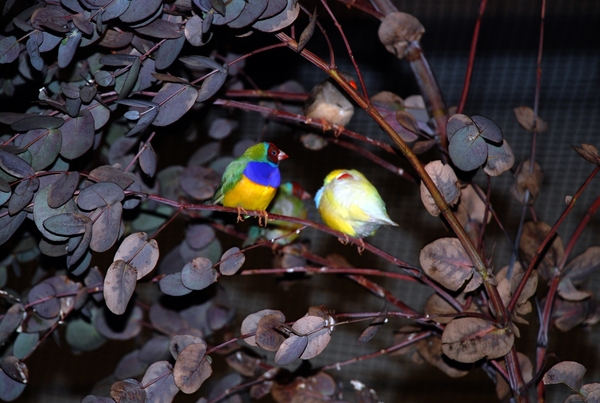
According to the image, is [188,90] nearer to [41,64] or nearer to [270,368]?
[41,64]

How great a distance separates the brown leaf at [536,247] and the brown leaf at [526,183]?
50 mm

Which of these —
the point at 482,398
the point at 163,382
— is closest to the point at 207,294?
the point at 163,382

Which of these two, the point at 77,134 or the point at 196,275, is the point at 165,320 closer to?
the point at 196,275

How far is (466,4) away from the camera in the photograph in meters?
2.45

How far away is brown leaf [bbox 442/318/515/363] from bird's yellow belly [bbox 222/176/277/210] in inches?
29.3

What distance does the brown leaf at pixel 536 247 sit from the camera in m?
0.98

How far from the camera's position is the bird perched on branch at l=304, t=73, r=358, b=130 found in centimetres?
122

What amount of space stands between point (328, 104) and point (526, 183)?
52 cm

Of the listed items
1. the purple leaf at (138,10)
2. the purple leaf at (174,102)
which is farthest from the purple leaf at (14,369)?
the purple leaf at (138,10)

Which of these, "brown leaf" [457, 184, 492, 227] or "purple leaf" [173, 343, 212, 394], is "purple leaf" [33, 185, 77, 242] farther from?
"brown leaf" [457, 184, 492, 227]

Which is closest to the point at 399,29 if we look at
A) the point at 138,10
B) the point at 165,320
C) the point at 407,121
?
the point at 407,121

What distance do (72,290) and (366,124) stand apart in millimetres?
1848

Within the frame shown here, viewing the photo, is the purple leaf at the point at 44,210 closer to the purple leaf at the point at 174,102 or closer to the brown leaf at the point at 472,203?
the purple leaf at the point at 174,102

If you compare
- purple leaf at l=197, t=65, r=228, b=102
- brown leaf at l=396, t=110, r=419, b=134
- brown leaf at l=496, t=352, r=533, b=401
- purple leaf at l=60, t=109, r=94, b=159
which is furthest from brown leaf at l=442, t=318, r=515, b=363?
purple leaf at l=60, t=109, r=94, b=159
